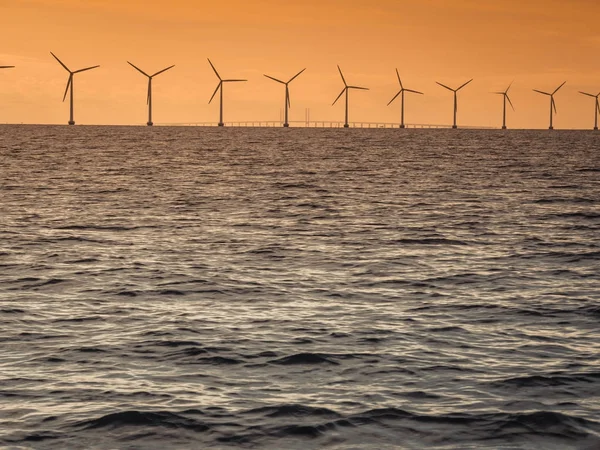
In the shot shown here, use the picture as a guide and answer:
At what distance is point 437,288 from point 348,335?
770cm

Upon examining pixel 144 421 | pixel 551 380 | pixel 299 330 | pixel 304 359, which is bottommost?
pixel 144 421

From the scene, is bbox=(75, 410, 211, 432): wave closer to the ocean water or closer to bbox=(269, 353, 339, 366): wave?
the ocean water

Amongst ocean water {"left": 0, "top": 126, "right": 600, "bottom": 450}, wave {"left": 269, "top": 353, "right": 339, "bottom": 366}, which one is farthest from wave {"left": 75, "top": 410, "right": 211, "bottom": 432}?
wave {"left": 269, "top": 353, "right": 339, "bottom": 366}

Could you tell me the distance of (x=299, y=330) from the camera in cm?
2470

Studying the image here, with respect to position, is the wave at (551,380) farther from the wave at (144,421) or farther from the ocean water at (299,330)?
the wave at (144,421)

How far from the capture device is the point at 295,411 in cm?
1798

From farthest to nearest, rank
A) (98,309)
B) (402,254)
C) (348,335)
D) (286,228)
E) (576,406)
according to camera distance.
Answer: (286,228)
(402,254)
(98,309)
(348,335)
(576,406)

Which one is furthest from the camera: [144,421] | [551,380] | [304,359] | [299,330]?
[299,330]

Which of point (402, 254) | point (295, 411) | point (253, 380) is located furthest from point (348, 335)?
point (402, 254)

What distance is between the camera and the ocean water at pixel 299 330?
17359 millimetres

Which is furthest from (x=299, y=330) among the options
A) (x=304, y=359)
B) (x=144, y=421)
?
(x=144, y=421)

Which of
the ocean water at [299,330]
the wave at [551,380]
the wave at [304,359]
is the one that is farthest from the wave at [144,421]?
the wave at [551,380]

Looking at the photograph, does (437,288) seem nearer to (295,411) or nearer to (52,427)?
(295,411)

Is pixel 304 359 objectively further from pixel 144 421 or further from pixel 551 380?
pixel 551 380
